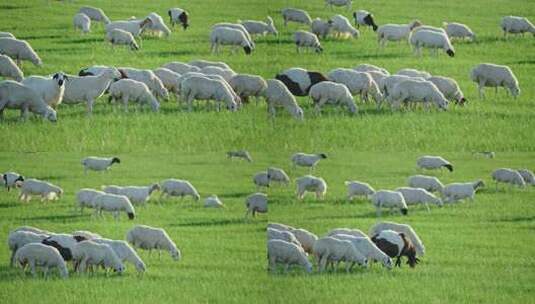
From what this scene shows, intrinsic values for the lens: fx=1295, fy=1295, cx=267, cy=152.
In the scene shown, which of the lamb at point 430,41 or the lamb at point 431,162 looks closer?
the lamb at point 431,162

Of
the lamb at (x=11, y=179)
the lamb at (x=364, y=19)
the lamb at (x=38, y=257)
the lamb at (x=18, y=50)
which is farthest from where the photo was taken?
the lamb at (x=364, y=19)

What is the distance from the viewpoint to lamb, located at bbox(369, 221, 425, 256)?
652 cm

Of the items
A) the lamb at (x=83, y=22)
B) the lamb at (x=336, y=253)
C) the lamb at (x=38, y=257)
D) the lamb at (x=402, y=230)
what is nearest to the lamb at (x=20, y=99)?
the lamb at (x=83, y=22)

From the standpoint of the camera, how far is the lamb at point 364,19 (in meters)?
6.72

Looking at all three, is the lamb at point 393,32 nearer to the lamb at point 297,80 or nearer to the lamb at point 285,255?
the lamb at point 297,80

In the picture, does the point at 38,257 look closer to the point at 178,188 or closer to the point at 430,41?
the point at 178,188

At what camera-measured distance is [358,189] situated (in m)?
6.57

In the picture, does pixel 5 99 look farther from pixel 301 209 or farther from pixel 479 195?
pixel 479 195

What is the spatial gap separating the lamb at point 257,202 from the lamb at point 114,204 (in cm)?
58

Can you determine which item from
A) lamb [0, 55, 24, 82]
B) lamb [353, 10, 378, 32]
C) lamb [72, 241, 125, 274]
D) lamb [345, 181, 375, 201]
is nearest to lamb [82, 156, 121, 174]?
lamb [72, 241, 125, 274]

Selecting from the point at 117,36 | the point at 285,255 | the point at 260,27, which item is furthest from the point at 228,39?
the point at 285,255

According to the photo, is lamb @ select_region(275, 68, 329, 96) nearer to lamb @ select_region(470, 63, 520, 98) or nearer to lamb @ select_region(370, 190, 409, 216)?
lamb @ select_region(370, 190, 409, 216)

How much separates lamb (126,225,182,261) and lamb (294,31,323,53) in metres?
1.18

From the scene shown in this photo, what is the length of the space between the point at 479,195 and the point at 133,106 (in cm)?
181
